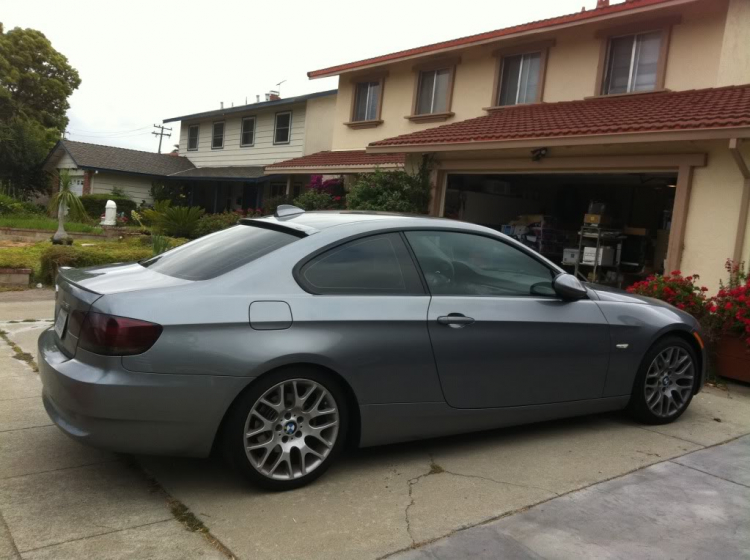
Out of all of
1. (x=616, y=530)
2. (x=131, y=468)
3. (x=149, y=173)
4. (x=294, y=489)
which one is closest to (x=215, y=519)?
(x=294, y=489)

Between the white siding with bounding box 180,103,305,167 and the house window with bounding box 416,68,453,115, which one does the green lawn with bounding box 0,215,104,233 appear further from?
the house window with bounding box 416,68,453,115

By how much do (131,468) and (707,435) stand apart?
13.1 feet

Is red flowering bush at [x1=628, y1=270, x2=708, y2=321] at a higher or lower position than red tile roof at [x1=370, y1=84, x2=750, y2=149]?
lower

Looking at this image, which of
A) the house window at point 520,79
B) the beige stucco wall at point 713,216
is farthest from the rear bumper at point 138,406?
the house window at point 520,79

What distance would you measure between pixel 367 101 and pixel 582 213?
21.2 feet

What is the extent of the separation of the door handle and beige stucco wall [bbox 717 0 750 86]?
28.9 feet

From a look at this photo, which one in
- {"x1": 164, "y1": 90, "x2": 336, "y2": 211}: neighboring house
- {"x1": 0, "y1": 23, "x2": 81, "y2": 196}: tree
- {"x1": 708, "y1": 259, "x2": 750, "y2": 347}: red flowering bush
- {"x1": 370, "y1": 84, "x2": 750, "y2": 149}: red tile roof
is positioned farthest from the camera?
{"x1": 0, "y1": 23, "x2": 81, "y2": 196}: tree

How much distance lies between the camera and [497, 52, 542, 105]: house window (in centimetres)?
1318

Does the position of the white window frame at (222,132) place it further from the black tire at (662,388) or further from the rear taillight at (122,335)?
the rear taillight at (122,335)

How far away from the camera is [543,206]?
15211 mm

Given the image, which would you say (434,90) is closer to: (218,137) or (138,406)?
(138,406)

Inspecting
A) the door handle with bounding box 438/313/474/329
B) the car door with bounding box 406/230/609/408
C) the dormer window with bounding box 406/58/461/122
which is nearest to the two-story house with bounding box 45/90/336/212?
the dormer window with bounding box 406/58/461/122

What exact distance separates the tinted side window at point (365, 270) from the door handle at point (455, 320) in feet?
0.69

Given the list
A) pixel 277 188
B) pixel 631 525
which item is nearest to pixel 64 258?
pixel 631 525
